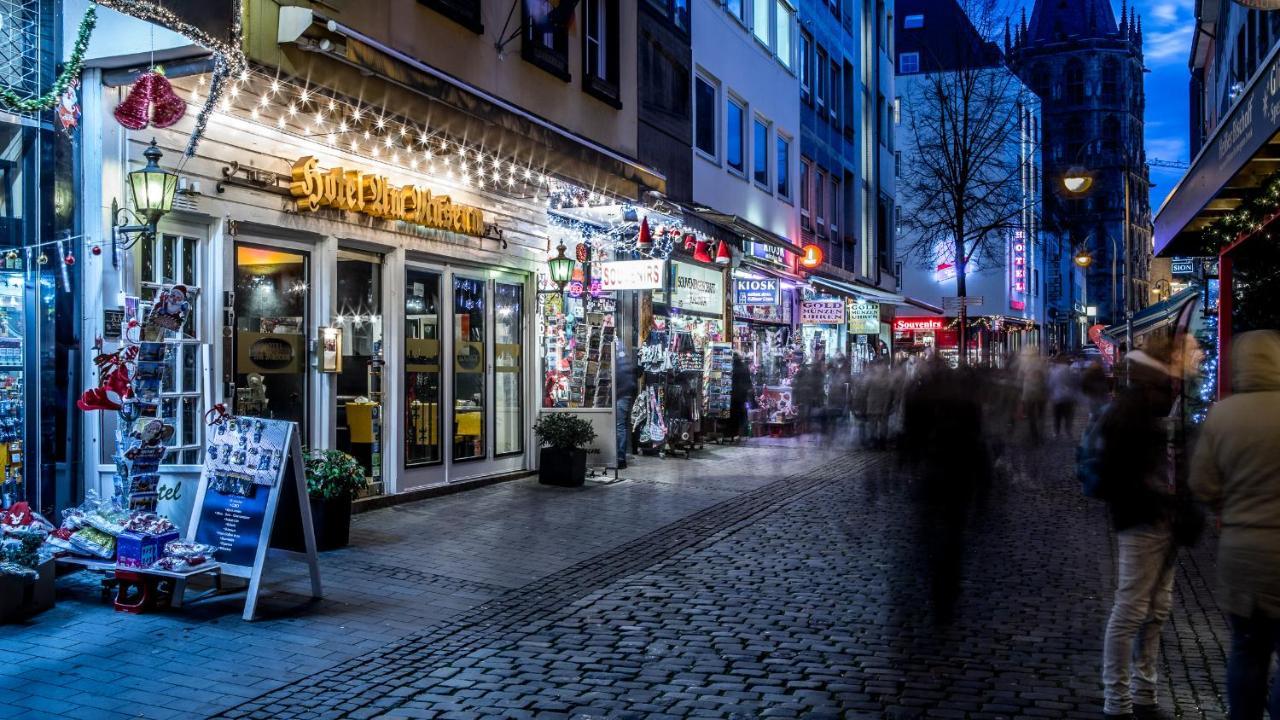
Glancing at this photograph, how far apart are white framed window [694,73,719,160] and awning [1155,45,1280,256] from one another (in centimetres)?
965

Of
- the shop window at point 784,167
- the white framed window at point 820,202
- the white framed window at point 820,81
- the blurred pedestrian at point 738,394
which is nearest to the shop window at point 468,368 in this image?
the blurred pedestrian at point 738,394

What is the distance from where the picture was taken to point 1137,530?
221 inches

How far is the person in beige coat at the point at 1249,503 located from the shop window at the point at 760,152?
21.9 meters

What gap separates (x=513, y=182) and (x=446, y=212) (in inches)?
64.8

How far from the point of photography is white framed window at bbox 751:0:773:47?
25922mm

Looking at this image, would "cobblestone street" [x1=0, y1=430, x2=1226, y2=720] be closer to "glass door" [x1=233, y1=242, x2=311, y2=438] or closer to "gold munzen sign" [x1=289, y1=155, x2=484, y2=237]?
"glass door" [x1=233, y1=242, x2=311, y2=438]

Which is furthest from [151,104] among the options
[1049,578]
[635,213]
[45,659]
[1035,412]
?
[1035,412]

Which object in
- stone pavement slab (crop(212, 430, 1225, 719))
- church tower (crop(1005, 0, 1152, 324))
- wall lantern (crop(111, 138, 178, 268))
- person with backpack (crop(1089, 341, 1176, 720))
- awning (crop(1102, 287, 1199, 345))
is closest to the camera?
person with backpack (crop(1089, 341, 1176, 720))

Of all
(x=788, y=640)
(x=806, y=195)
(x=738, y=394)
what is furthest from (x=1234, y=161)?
(x=806, y=195)

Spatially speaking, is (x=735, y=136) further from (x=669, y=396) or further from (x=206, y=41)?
(x=206, y=41)

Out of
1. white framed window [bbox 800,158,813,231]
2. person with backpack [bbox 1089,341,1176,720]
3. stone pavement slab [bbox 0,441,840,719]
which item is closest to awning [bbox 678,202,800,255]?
→ white framed window [bbox 800,158,813,231]

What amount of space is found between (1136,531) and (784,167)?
2368 cm

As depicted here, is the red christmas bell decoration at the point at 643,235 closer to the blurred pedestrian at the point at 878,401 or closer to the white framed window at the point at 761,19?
the blurred pedestrian at the point at 878,401

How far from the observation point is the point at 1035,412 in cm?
2306
